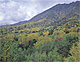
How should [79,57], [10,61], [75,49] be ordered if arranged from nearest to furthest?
[79,57]
[75,49]
[10,61]

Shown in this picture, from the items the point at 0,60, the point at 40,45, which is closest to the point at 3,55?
the point at 0,60

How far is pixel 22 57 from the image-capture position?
1934 centimetres

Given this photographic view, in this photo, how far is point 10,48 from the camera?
19.2 metres

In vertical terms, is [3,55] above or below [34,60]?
above

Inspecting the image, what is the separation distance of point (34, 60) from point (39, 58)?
111 cm

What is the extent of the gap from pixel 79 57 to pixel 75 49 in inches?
89.3

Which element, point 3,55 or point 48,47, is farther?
point 48,47

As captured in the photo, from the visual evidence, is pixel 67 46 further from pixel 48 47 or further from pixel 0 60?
pixel 0 60

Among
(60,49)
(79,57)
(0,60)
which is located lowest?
(60,49)

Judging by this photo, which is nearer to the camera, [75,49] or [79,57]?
[79,57]

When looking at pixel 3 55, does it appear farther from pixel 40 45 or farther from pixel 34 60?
pixel 40 45

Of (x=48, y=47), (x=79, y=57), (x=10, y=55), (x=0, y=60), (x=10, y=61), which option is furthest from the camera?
(x=48, y=47)

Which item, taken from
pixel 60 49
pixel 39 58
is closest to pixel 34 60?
pixel 39 58

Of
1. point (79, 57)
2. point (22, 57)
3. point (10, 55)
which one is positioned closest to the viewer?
point (79, 57)
